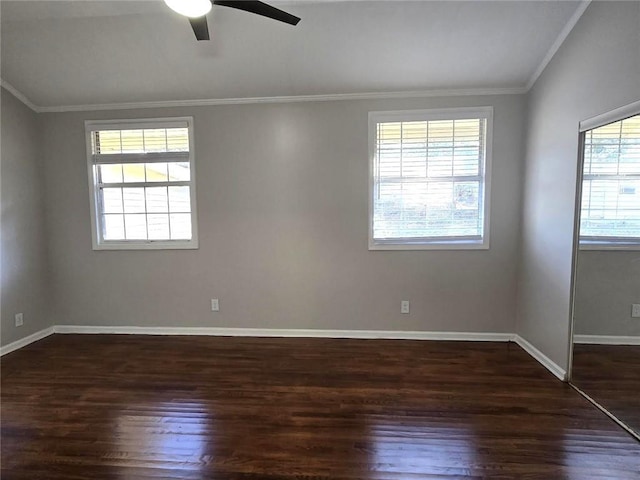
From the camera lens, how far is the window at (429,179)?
127 inches

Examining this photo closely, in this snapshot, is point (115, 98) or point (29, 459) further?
point (115, 98)

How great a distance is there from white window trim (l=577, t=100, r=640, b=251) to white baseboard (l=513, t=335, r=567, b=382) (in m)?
1.02

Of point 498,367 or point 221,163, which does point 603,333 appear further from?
point 221,163

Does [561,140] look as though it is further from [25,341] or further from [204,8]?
[25,341]

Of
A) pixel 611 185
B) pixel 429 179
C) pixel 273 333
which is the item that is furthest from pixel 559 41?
pixel 273 333

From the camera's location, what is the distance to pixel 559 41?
2.55m

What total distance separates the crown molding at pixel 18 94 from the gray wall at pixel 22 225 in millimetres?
38

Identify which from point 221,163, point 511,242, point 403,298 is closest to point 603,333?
point 511,242

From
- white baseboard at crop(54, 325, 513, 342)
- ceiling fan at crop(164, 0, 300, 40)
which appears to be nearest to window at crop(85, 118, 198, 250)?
white baseboard at crop(54, 325, 513, 342)

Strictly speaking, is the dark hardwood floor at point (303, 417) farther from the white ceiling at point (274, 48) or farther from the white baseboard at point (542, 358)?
the white ceiling at point (274, 48)

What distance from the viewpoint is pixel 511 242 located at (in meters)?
3.26

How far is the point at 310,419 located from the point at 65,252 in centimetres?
345

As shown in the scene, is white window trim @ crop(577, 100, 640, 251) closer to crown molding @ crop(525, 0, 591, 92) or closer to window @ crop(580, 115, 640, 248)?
window @ crop(580, 115, 640, 248)

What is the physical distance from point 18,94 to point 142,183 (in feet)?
4.80
